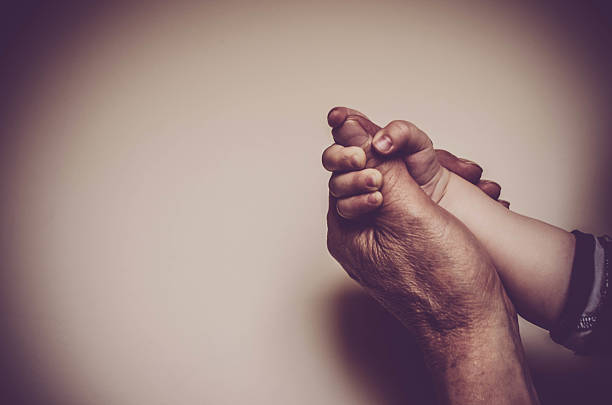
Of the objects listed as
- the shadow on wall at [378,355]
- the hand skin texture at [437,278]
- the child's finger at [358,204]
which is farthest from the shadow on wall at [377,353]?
the child's finger at [358,204]

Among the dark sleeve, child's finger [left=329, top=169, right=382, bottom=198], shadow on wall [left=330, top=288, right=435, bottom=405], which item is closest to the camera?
child's finger [left=329, top=169, right=382, bottom=198]

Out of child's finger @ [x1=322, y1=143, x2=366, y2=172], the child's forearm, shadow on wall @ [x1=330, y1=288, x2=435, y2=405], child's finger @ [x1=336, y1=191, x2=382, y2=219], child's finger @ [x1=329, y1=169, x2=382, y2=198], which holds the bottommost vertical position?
shadow on wall @ [x1=330, y1=288, x2=435, y2=405]

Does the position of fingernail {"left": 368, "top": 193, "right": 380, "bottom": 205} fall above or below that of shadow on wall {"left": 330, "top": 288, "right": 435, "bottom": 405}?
above

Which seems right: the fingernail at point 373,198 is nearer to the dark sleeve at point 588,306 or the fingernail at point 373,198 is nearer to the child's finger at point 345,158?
the child's finger at point 345,158

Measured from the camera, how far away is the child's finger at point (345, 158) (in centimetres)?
60

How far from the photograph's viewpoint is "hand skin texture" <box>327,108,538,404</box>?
62 cm

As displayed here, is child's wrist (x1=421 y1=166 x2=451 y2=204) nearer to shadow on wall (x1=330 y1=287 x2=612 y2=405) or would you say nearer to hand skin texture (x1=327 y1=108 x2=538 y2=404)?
hand skin texture (x1=327 y1=108 x2=538 y2=404)

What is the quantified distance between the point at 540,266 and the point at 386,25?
26.7 inches

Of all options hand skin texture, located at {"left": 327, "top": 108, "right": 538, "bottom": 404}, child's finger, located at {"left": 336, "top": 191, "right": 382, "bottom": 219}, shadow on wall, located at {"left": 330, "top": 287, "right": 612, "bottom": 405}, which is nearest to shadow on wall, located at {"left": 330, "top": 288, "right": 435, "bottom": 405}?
shadow on wall, located at {"left": 330, "top": 287, "right": 612, "bottom": 405}

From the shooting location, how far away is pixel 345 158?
1.98ft

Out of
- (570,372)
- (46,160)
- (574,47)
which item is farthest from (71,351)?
(574,47)

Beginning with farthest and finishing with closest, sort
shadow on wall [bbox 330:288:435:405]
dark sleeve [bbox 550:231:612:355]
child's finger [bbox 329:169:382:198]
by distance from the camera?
shadow on wall [bbox 330:288:435:405] → dark sleeve [bbox 550:231:612:355] → child's finger [bbox 329:169:382:198]

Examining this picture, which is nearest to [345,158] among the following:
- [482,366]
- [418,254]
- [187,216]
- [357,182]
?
[357,182]

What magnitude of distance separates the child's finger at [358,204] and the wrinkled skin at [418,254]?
0.09 ft
